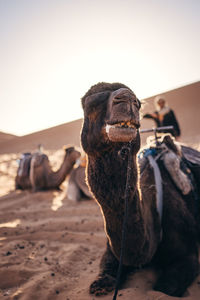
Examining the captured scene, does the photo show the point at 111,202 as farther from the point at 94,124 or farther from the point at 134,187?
the point at 94,124

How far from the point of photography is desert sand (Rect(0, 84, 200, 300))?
1978mm

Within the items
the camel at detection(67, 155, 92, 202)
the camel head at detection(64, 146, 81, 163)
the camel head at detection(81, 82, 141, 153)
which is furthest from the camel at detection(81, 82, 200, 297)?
the camel head at detection(64, 146, 81, 163)

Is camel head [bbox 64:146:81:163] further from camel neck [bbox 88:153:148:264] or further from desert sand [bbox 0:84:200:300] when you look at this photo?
camel neck [bbox 88:153:148:264]

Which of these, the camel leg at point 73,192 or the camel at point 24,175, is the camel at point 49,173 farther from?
the camel leg at point 73,192

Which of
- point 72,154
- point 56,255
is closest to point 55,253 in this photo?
point 56,255

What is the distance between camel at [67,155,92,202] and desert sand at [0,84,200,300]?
0.63 feet

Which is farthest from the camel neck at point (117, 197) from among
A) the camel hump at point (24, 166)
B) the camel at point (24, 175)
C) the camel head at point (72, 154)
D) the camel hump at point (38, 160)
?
the camel hump at point (24, 166)

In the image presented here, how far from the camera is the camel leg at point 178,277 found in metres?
1.79

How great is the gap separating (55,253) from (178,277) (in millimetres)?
1664

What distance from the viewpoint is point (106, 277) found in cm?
198

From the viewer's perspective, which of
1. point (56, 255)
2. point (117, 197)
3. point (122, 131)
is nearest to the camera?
point (122, 131)

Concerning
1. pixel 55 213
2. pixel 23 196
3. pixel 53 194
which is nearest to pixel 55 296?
pixel 55 213

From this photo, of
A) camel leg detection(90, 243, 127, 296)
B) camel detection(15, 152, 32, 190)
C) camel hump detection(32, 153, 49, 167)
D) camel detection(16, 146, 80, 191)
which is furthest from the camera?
camel detection(15, 152, 32, 190)

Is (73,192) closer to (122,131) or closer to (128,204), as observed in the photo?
(128,204)
